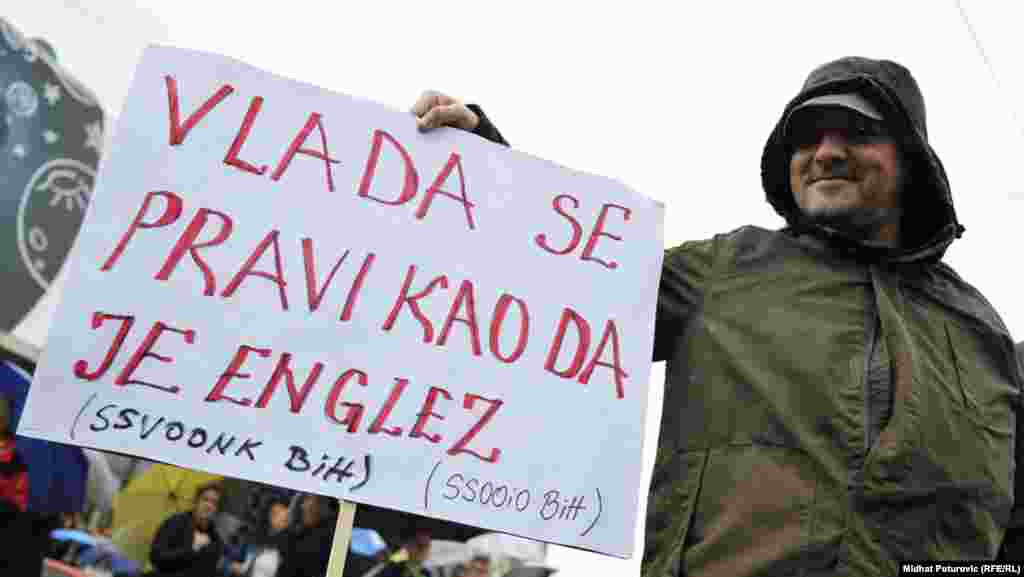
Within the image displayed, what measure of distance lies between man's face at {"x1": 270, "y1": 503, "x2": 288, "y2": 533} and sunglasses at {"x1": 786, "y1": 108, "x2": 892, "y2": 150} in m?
3.28

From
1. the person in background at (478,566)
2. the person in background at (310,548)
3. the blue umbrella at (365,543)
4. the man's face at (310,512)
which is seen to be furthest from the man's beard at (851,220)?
the person in background at (478,566)

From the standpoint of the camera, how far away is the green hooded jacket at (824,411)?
3.12 feet

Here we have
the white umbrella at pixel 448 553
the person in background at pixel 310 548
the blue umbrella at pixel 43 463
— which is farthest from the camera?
the white umbrella at pixel 448 553

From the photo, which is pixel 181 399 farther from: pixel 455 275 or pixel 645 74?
pixel 645 74

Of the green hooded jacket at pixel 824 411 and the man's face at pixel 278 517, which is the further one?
the man's face at pixel 278 517

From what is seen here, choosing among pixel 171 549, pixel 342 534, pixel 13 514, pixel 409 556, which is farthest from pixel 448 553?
pixel 342 534

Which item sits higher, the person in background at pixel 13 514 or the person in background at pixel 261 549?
the person in background at pixel 261 549

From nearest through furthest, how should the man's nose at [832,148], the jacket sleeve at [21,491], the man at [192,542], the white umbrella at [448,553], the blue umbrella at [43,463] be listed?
the man's nose at [832,148]
the blue umbrella at [43,463]
the jacket sleeve at [21,491]
the man at [192,542]
the white umbrella at [448,553]

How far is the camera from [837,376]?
1021 millimetres

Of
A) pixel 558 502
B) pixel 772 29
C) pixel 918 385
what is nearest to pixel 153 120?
pixel 558 502

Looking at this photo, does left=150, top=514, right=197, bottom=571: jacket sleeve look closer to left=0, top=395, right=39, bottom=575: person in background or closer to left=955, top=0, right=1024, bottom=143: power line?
left=0, top=395, right=39, bottom=575: person in background

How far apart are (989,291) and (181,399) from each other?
8.62 feet

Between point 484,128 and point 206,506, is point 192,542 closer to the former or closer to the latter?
point 206,506

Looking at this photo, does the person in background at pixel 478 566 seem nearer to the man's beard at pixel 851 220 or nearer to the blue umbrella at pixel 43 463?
the blue umbrella at pixel 43 463
